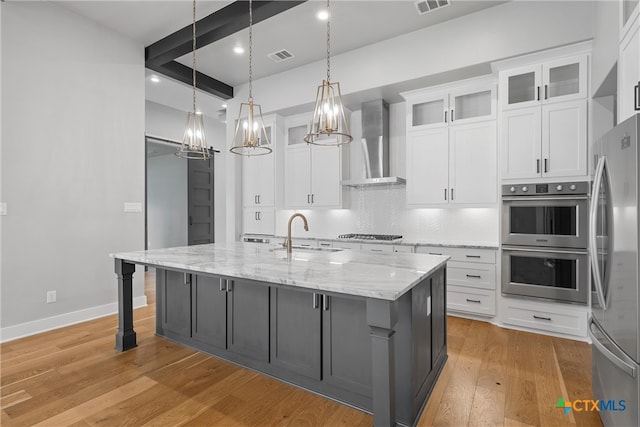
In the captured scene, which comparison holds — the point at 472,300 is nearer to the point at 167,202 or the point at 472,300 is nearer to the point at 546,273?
the point at 546,273

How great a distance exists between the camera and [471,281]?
12.2 feet

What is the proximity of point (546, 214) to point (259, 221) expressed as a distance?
3969 mm

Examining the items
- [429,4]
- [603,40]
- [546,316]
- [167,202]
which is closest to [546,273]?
[546,316]

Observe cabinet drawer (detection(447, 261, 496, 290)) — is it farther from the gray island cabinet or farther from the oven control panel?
the gray island cabinet

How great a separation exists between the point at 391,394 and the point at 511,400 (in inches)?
41.8

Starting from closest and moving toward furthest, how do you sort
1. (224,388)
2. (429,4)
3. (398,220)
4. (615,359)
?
(615,359), (224,388), (429,4), (398,220)

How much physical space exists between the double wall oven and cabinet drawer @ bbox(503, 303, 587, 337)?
14cm

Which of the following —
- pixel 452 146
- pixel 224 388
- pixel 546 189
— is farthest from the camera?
pixel 452 146

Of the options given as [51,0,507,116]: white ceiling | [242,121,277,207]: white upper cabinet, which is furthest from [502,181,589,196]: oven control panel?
[242,121,277,207]: white upper cabinet

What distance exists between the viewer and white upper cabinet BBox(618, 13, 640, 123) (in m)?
2.00

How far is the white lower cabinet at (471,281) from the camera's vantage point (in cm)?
360

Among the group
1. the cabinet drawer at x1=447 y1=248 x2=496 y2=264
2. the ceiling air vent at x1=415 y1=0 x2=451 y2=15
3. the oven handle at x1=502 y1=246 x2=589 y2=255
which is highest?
the ceiling air vent at x1=415 y1=0 x2=451 y2=15

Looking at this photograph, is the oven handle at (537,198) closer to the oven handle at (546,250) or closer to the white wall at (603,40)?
the oven handle at (546,250)

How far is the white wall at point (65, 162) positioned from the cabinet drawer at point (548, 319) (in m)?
4.45
